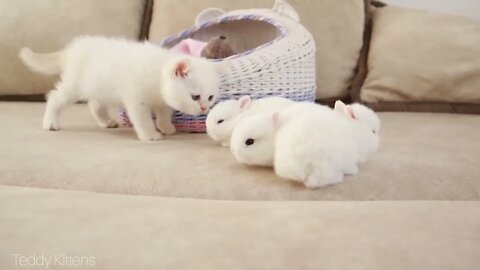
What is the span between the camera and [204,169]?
846mm

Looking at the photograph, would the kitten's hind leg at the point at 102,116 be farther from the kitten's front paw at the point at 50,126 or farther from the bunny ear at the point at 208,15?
the bunny ear at the point at 208,15

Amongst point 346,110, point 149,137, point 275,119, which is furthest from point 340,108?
point 149,137

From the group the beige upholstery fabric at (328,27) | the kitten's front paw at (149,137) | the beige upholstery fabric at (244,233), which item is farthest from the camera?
the beige upholstery fabric at (328,27)

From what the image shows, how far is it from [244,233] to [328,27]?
1.13 m

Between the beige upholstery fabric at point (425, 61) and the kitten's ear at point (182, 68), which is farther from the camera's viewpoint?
the beige upholstery fabric at point (425, 61)

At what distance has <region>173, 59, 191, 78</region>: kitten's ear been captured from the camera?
102 cm

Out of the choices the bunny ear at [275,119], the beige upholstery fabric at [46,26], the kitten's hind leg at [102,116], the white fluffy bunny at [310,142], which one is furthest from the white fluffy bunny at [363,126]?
the beige upholstery fabric at [46,26]

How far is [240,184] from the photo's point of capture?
2.56 feet

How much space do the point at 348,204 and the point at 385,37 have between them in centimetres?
102

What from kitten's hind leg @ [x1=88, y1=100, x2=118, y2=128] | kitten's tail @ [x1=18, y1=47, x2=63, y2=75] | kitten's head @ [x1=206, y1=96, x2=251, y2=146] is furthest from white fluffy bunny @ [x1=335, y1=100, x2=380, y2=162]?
kitten's tail @ [x1=18, y1=47, x2=63, y2=75]

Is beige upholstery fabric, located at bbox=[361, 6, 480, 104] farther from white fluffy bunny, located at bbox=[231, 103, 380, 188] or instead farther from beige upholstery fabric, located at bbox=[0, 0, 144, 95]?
beige upholstery fabric, located at bbox=[0, 0, 144, 95]

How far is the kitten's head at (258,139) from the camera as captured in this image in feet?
2.67

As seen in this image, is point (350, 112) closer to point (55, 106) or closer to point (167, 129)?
point (167, 129)

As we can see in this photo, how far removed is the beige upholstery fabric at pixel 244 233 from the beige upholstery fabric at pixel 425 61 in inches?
35.5
